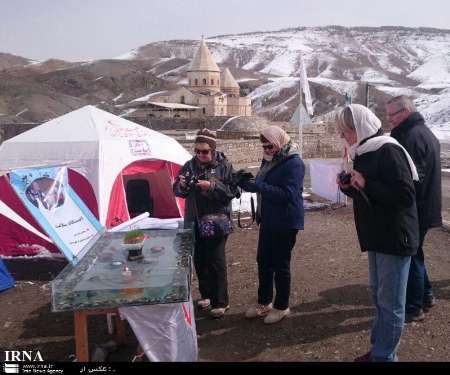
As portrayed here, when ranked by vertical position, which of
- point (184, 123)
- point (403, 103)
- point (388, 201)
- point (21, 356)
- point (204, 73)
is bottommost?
point (21, 356)

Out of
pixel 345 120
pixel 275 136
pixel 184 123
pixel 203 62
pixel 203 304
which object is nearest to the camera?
pixel 345 120

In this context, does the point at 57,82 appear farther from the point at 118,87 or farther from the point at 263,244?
the point at 263,244

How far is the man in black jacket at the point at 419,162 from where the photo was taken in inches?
141

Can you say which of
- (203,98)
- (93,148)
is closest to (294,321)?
(93,148)

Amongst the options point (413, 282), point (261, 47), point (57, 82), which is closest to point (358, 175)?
point (413, 282)

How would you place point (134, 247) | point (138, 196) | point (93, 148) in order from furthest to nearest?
1. point (138, 196)
2. point (93, 148)
3. point (134, 247)

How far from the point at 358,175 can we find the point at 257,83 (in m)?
97.5

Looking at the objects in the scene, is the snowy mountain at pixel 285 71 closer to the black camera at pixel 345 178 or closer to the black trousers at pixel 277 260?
the black trousers at pixel 277 260

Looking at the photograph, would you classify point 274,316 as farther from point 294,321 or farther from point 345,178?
point 345,178

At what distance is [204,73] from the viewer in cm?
6019

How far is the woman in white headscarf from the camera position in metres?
2.73

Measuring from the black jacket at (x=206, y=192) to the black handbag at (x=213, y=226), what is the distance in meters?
0.06

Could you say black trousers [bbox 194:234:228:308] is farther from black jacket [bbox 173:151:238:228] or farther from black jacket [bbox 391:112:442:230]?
black jacket [bbox 391:112:442:230]

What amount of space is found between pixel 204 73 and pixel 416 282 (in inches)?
2304
